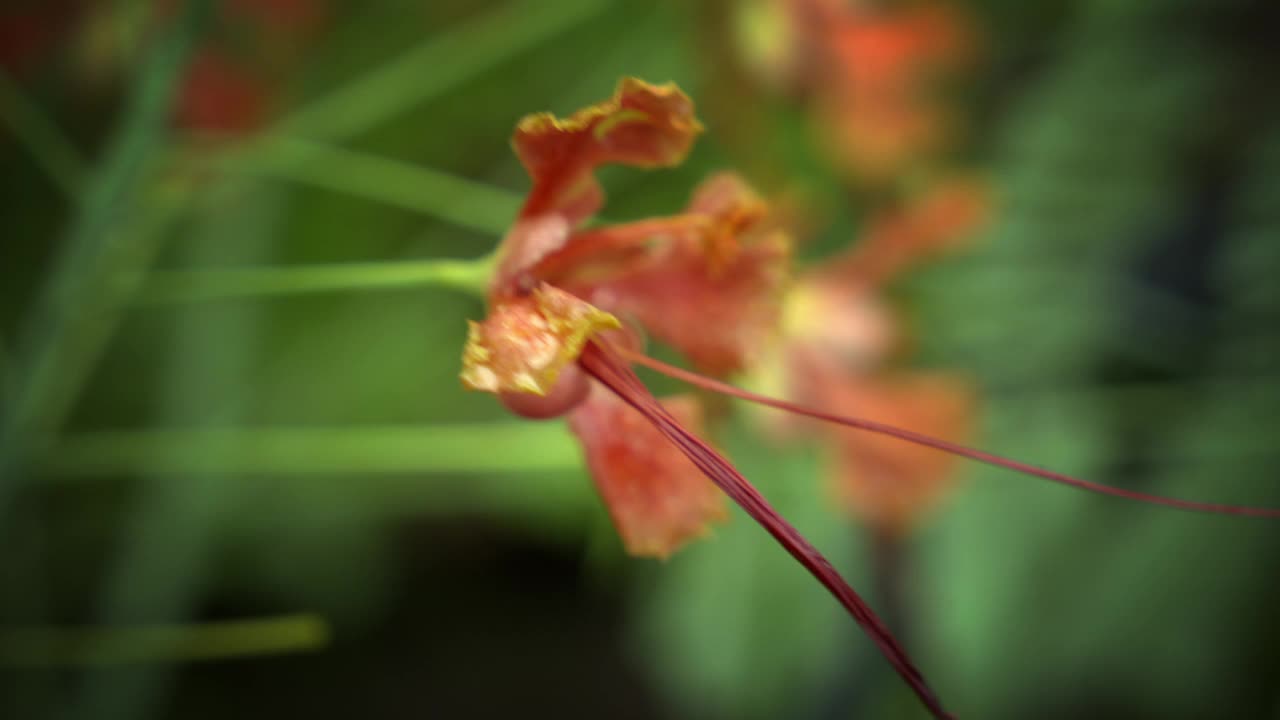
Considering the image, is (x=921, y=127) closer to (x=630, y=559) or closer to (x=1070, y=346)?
(x=1070, y=346)

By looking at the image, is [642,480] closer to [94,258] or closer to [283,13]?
[94,258]

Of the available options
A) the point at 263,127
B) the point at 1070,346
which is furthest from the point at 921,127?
the point at 263,127

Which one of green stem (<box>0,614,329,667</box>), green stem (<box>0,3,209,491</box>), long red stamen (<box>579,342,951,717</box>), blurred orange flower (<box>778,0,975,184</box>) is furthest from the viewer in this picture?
blurred orange flower (<box>778,0,975,184</box>)

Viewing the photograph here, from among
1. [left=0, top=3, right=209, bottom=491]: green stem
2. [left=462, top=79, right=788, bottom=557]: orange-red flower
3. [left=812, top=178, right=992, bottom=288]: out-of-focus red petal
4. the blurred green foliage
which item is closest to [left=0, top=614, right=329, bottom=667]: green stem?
the blurred green foliage

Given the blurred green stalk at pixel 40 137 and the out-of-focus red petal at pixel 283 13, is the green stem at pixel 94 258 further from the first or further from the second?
the out-of-focus red petal at pixel 283 13

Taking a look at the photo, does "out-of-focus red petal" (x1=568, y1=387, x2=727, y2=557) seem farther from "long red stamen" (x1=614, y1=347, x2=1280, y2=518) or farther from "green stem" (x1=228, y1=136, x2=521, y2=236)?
"green stem" (x1=228, y1=136, x2=521, y2=236)

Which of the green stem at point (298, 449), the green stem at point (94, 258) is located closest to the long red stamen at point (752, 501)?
the green stem at point (94, 258)
